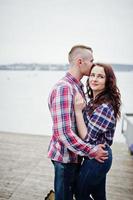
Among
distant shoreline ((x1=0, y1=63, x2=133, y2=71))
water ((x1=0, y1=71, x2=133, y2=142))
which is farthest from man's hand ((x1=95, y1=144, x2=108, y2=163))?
distant shoreline ((x1=0, y1=63, x2=133, y2=71))

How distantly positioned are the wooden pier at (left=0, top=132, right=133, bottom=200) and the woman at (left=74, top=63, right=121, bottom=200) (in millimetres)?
947

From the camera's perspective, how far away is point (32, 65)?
14.4 ft

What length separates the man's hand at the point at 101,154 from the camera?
1.21 metres

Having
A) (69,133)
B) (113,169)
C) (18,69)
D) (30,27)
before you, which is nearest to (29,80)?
(18,69)

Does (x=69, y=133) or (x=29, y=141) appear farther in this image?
(x=29, y=141)

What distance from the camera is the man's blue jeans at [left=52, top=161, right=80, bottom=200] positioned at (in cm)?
132

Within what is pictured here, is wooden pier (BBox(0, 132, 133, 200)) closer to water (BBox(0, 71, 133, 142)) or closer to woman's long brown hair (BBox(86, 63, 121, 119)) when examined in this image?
water (BBox(0, 71, 133, 142))

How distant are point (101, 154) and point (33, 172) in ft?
4.97

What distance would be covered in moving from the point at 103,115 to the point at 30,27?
329 centimetres

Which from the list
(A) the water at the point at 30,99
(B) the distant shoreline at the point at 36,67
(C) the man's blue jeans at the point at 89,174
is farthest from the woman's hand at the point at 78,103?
(B) the distant shoreline at the point at 36,67

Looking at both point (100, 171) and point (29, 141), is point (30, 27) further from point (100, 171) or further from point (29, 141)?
point (100, 171)

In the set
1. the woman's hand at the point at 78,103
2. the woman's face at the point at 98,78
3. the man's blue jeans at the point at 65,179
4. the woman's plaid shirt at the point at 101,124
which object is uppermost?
the woman's face at the point at 98,78

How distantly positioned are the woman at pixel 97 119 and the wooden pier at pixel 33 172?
947 millimetres

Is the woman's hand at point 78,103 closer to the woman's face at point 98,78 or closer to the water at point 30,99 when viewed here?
the woman's face at point 98,78
